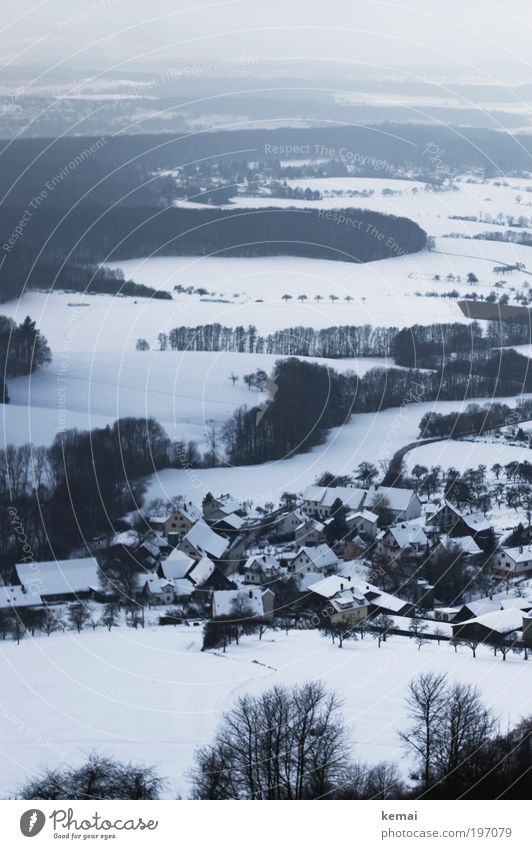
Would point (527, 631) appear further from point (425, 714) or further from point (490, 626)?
point (425, 714)

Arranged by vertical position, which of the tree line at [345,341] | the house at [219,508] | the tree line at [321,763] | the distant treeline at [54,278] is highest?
the distant treeline at [54,278]

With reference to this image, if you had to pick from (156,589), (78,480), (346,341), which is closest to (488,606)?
(156,589)

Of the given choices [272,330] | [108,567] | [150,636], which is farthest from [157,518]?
[272,330]

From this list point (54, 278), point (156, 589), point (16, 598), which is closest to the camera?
point (16, 598)

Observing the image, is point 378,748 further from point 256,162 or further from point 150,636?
point 256,162

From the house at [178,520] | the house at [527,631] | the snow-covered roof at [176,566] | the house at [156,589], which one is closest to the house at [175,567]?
the snow-covered roof at [176,566]

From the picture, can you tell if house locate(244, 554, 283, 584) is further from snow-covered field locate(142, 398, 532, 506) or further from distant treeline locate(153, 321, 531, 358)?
distant treeline locate(153, 321, 531, 358)

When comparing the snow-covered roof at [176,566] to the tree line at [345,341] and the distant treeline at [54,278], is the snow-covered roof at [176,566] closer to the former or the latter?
the tree line at [345,341]
